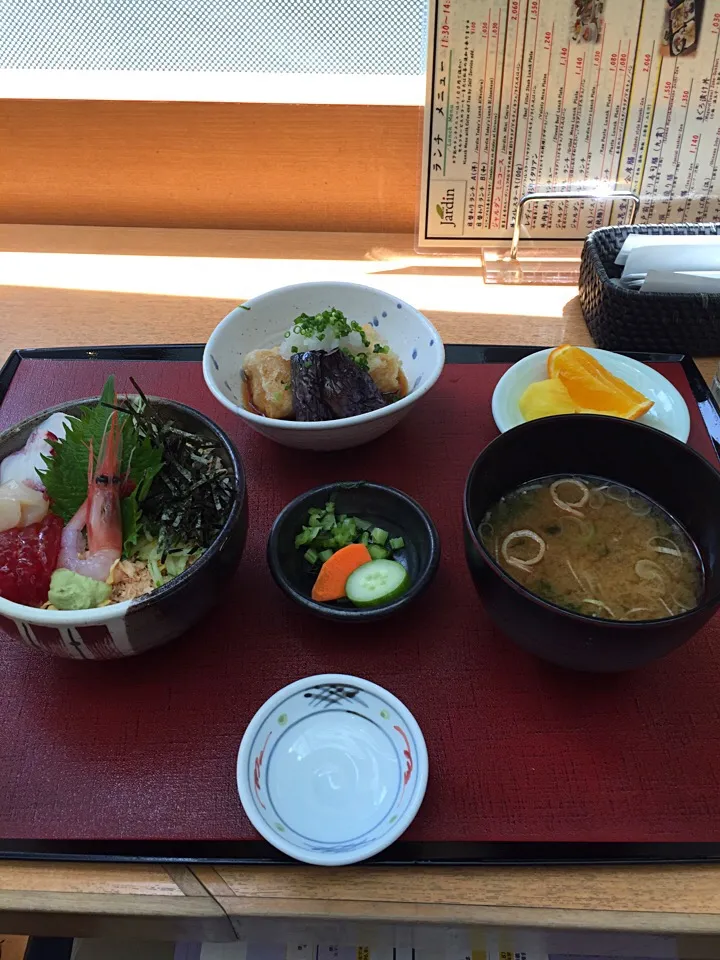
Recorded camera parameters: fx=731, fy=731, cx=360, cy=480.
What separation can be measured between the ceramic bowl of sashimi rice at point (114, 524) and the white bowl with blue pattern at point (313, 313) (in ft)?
0.60

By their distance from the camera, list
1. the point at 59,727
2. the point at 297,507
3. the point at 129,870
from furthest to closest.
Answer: the point at 297,507 → the point at 59,727 → the point at 129,870

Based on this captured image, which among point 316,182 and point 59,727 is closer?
point 59,727

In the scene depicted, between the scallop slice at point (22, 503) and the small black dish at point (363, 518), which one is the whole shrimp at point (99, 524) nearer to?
the scallop slice at point (22, 503)

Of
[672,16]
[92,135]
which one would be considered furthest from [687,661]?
[92,135]

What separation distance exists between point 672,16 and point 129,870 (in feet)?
6.02

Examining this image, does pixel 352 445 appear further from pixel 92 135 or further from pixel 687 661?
pixel 92 135

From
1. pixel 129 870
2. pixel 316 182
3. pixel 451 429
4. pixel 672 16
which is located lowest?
pixel 129 870

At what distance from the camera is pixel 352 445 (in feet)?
4.37

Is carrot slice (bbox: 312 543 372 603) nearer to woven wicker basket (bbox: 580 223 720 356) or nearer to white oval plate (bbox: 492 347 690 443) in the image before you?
white oval plate (bbox: 492 347 690 443)

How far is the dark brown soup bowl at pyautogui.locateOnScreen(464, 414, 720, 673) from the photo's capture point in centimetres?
84

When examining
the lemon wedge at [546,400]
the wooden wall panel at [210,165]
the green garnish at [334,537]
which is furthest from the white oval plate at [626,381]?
the wooden wall panel at [210,165]

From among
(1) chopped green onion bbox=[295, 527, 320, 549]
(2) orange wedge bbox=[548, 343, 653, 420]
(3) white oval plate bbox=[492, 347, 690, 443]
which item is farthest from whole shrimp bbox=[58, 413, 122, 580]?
(2) orange wedge bbox=[548, 343, 653, 420]

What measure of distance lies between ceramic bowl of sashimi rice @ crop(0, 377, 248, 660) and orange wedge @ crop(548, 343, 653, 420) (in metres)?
0.66

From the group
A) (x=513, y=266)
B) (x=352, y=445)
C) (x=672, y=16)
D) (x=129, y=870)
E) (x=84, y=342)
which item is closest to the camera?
(x=129, y=870)
